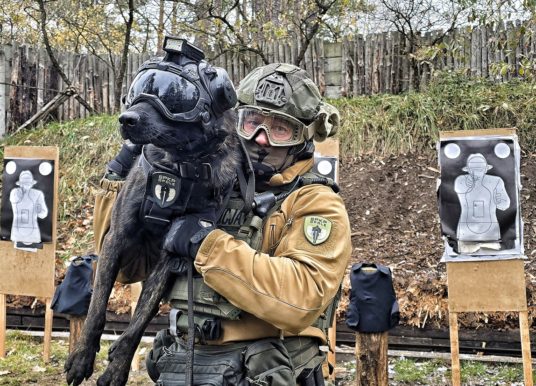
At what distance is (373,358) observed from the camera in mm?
4711

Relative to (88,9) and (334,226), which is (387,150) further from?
(334,226)

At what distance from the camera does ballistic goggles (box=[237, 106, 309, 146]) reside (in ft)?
7.48

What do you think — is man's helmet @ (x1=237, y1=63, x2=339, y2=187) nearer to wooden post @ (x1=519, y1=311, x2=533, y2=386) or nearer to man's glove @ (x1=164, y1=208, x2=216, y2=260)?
man's glove @ (x1=164, y1=208, x2=216, y2=260)

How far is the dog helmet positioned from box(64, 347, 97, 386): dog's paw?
0.73 metres

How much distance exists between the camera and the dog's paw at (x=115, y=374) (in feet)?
6.14

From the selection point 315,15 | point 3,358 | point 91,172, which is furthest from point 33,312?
point 315,15

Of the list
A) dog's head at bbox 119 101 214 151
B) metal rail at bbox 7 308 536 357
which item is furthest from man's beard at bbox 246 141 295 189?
metal rail at bbox 7 308 536 357

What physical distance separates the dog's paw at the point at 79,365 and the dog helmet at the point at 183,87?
0.73m

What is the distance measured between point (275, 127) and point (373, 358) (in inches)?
114

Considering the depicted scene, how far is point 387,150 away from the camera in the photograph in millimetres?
8922

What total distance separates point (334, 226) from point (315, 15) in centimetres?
809

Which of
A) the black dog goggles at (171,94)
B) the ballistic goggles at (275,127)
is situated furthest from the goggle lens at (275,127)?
the black dog goggles at (171,94)

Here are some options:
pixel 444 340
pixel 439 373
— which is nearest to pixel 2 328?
pixel 439 373

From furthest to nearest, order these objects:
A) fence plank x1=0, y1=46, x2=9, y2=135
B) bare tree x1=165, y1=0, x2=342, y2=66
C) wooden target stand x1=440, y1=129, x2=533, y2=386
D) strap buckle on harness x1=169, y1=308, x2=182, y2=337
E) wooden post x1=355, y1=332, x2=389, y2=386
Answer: fence plank x1=0, y1=46, x2=9, y2=135 < bare tree x1=165, y1=0, x2=342, y2=66 < wooden target stand x1=440, y1=129, x2=533, y2=386 < wooden post x1=355, y1=332, x2=389, y2=386 < strap buckle on harness x1=169, y1=308, x2=182, y2=337
